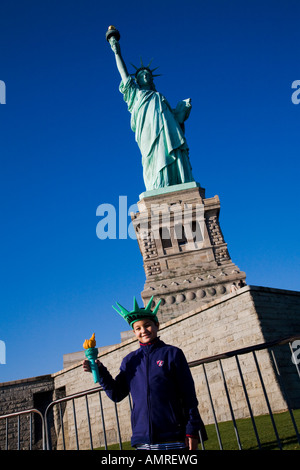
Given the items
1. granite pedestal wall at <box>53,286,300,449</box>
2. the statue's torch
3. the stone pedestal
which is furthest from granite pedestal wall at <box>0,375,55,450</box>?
the statue's torch

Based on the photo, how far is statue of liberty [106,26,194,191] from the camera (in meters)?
24.2

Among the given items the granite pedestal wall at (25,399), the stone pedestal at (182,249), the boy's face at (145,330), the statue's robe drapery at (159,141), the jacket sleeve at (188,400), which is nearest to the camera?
the jacket sleeve at (188,400)

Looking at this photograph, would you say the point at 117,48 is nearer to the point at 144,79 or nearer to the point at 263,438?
the point at 144,79

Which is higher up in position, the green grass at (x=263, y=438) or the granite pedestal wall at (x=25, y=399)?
the granite pedestal wall at (x=25, y=399)

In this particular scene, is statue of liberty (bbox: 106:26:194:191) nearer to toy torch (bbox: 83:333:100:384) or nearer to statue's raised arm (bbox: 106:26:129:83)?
statue's raised arm (bbox: 106:26:129:83)

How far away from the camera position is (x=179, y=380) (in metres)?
3.01

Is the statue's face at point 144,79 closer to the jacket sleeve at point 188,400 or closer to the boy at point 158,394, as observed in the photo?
the boy at point 158,394

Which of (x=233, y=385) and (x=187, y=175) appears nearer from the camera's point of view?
(x=233, y=385)

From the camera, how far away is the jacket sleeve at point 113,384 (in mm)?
3346

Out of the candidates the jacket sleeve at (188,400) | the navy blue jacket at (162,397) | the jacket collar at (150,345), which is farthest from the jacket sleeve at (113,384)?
the jacket sleeve at (188,400)
